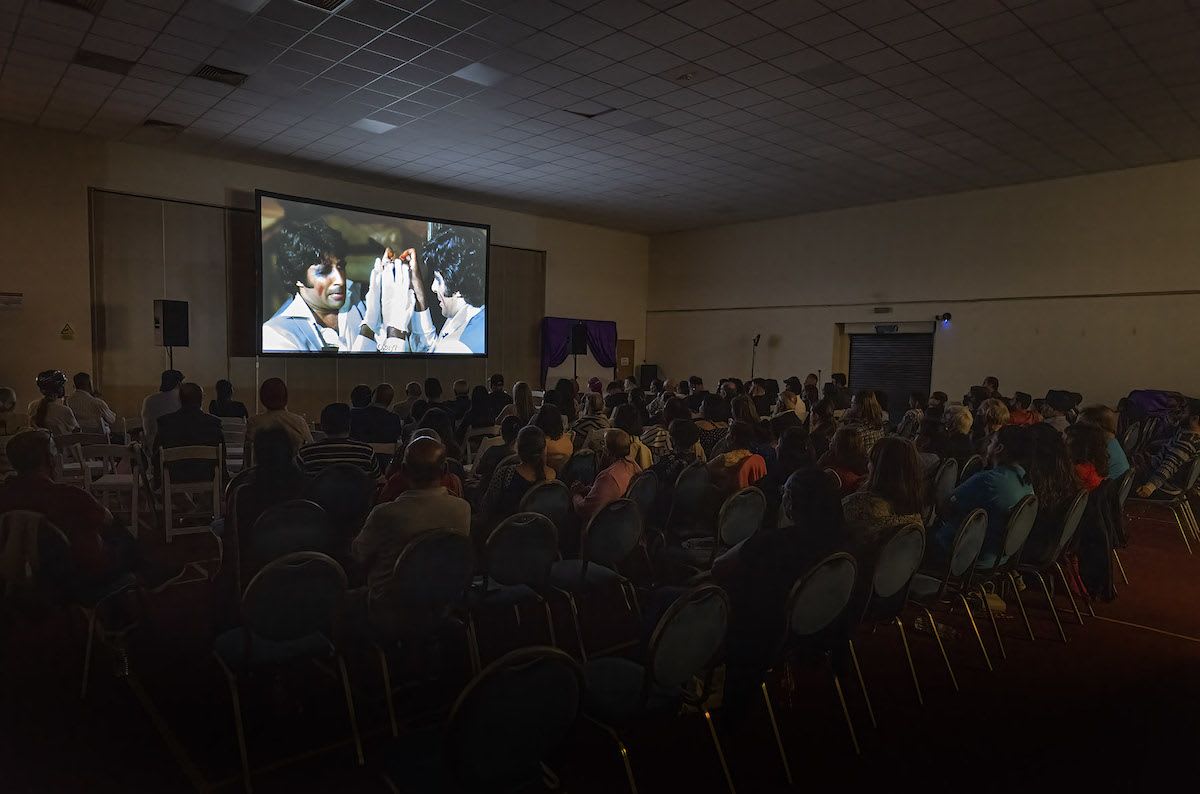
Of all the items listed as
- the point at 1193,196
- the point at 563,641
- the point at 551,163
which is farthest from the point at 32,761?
the point at 1193,196

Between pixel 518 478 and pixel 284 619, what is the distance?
171 cm

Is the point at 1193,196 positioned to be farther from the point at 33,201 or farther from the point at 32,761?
the point at 33,201

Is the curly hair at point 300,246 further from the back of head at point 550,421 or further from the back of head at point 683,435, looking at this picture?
the back of head at point 683,435

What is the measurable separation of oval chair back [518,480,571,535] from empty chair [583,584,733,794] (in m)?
1.40

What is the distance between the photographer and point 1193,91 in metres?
7.21

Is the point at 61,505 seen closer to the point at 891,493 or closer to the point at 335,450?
the point at 335,450

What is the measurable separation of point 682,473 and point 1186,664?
3162 mm

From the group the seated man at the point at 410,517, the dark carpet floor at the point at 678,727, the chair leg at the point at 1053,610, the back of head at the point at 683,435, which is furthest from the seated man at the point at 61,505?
the chair leg at the point at 1053,610

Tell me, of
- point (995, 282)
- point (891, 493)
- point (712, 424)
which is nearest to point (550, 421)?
point (712, 424)

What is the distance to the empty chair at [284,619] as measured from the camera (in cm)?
260

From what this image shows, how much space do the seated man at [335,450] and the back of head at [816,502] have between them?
3.06m

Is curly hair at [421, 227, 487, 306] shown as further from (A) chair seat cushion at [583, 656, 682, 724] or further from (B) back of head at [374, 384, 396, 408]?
(A) chair seat cushion at [583, 656, 682, 724]

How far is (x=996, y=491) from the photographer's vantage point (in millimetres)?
4117

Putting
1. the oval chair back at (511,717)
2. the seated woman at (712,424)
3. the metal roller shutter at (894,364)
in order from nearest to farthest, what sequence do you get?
the oval chair back at (511,717)
the seated woman at (712,424)
the metal roller shutter at (894,364)
